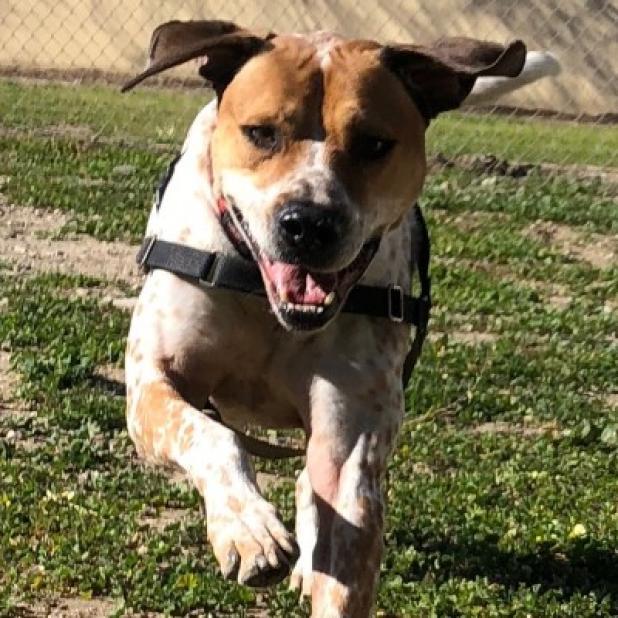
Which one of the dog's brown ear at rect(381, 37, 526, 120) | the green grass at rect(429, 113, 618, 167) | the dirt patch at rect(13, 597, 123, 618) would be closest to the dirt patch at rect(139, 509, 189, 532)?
the dirt patch at rect(13, 597, 123, 618)

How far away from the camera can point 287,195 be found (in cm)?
397

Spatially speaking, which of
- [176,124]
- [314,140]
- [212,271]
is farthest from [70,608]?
[176,124]

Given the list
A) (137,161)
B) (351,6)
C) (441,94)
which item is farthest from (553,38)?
(441,94)

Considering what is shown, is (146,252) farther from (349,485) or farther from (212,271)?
(349,485)

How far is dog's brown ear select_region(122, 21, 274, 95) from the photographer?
13.6 feet

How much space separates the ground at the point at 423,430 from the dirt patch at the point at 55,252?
0.02 meters

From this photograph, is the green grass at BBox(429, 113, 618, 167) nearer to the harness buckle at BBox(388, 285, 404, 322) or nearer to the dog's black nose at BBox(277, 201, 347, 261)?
the harness buckle at BBox(388, 285, 404, 322)

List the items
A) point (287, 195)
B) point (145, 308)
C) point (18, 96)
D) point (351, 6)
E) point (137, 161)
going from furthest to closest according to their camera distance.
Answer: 1. point (351, 6)
2. point (18, 96)
3. point (137, 161)
4. point (145, 308)
5. point (287, 195)

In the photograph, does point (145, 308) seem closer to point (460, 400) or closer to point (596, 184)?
point (460, 400)

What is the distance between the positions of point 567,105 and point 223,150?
12.4 metres

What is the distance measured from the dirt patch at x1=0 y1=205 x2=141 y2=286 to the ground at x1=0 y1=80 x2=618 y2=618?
2 centimetres

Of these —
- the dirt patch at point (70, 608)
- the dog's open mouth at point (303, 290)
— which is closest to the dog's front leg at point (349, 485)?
the dog's open mouth at point (303, 290)

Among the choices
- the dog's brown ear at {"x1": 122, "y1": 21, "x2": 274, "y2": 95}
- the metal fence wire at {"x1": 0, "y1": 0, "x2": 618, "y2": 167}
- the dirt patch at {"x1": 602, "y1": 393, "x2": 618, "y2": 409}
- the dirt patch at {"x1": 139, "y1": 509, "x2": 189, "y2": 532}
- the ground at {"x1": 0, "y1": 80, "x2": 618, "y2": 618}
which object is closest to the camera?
the dog's brown ear at {"x1": 122, "y1": 21, "x2": 274, "y2": 95}

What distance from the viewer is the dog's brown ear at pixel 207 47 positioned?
4152mm
